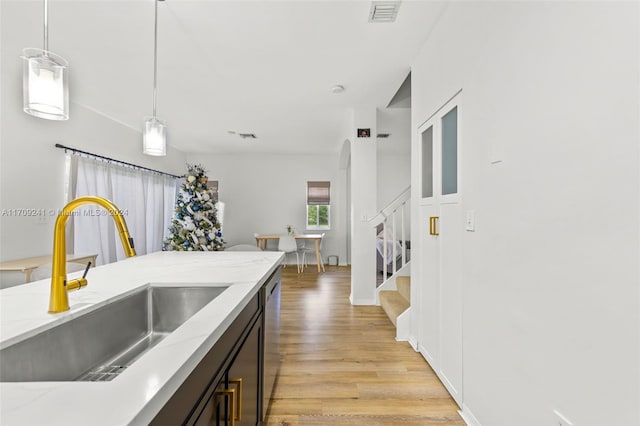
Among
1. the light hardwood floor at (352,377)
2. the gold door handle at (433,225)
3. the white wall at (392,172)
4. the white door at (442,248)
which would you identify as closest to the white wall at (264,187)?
the white wall at (392,172)

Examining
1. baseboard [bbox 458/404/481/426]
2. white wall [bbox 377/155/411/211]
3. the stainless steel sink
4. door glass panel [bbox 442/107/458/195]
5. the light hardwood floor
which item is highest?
white wall [bbox 377/155/411/211]

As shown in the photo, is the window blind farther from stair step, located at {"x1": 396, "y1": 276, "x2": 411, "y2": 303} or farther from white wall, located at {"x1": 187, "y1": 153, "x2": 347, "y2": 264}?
stair step, located at {"x1": 396, "y1": 276, "x2": 411, "y2": 303}

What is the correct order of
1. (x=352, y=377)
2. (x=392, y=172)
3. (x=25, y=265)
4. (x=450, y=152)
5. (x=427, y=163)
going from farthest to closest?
(x=392, y=172) → (x=25, y=265) → (x=427, y=163) → (x=352, y=377) → (x=450, y=152)

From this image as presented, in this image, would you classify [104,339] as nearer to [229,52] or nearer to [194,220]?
[229,52]

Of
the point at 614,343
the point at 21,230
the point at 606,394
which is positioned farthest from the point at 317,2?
the point at 21,230

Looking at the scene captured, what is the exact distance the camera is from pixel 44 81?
3.93ft

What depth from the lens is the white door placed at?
1.79 m

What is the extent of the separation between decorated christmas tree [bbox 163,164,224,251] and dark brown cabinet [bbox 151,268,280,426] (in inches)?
98.1

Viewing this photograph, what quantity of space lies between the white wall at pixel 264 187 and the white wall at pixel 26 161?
3212 millimetres

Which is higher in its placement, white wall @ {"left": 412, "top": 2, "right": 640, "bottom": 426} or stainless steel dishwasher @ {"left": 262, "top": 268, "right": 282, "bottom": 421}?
white wall @ {"left": 412, "top": 2, "right": 640, "bottom": 426}

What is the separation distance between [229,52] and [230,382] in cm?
255

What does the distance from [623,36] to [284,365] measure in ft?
8.14

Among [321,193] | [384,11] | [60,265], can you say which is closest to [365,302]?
[384,11]

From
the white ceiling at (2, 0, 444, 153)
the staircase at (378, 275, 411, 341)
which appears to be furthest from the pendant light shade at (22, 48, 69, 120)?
the staircase at (378, 275, 411, 341)
